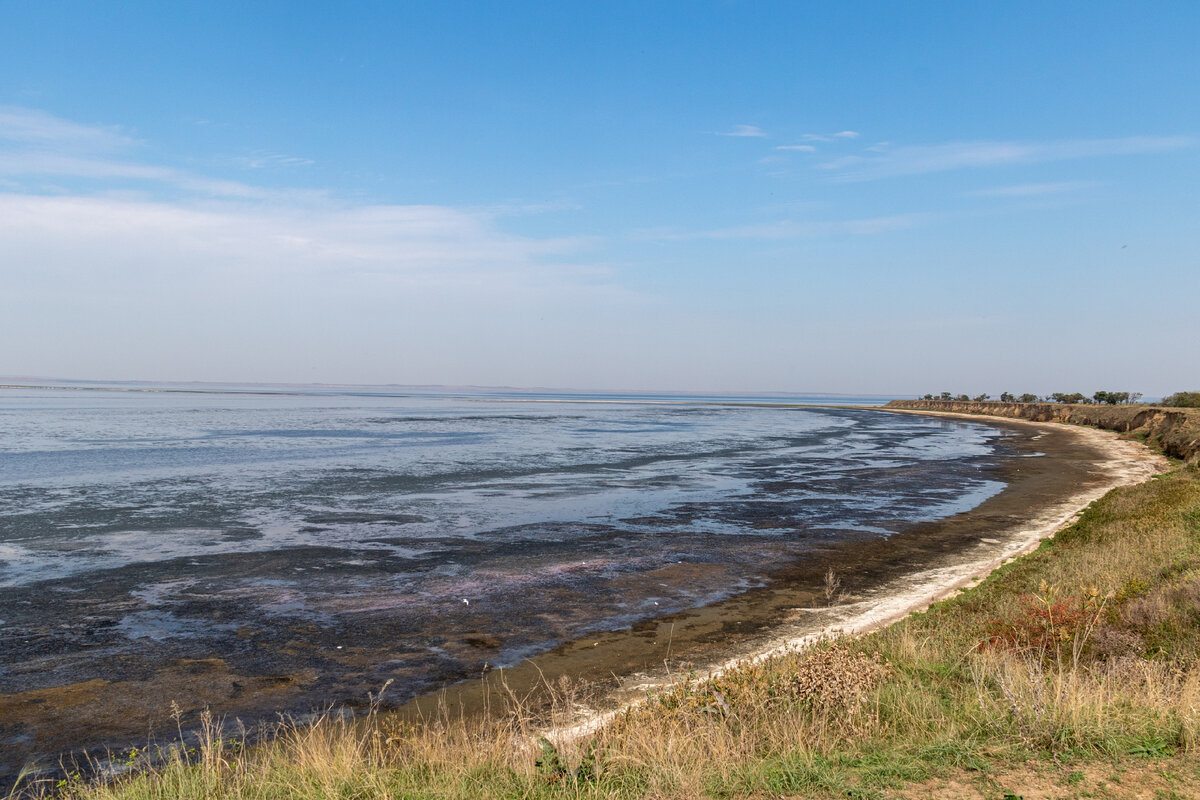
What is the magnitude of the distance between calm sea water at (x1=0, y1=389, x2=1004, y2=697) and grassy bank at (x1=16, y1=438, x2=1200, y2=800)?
2991mm

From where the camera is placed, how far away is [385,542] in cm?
1834

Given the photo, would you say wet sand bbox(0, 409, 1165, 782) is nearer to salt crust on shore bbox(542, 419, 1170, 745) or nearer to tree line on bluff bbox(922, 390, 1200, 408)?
salt crust on shore bbox(542, 419, 1170, 745)

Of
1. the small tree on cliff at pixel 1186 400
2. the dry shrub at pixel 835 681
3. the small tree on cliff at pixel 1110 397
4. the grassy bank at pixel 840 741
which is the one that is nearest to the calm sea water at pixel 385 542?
the grassy bank at pixel 840 741

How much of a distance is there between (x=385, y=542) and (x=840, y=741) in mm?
13713

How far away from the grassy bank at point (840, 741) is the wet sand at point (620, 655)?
816 millimetres

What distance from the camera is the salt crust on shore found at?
340 inches

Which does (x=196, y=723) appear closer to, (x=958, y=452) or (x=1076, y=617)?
(x=1076, y=617)

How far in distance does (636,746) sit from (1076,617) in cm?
654

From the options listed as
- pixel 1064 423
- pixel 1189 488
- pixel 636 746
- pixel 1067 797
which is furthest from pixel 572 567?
pixel 1064 423

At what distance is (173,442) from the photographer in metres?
43.3

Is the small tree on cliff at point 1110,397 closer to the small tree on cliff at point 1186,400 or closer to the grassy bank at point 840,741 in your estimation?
the small tree on cliff at point 1186,400

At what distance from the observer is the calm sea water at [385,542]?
36.5 feet

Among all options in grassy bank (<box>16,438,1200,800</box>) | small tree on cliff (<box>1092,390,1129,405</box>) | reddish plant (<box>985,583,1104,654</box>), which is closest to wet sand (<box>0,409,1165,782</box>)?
grassy bank (<box>16,438,1200,800</box>)

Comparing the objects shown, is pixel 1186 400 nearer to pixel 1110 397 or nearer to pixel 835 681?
pixel 1110 397
